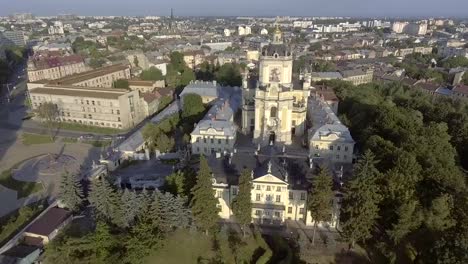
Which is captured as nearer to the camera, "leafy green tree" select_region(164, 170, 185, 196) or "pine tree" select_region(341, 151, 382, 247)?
"pine tree" select_region(341, 151, 382, 247)

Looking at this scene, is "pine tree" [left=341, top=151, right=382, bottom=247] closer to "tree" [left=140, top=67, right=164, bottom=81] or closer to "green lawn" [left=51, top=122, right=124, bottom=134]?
"green lawn" [left=51, top=122, right=124, bottom=134]

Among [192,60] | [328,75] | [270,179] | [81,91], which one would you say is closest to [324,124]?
[270,179]

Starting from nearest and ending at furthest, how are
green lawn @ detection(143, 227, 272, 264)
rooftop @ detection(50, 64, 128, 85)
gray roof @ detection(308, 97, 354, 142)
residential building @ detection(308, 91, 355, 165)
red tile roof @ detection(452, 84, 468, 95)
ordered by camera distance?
green lawn @ detection(143, 227, 272, 264)
residential building @ detection(308, 91, 355, 165)
gray roof @ detection(308, 97, 354, 142)
rooftop @ detection(50, 64, 128, 85)
red tile roof @ detection(452, 84, 468, 95)

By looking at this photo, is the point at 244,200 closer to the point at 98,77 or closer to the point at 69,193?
the point at 69,193

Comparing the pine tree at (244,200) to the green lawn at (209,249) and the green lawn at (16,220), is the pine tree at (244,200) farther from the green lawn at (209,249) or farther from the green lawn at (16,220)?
the green lawn at (16,220)

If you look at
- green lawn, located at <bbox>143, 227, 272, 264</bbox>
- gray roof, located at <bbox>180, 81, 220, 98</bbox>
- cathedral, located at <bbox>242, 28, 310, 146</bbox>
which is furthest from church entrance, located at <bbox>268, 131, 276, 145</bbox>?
green lawn, located at <bbox>143, 227, 272, 264</bbox>

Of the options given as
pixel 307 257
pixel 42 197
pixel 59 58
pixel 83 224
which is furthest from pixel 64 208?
pixel 59 58
